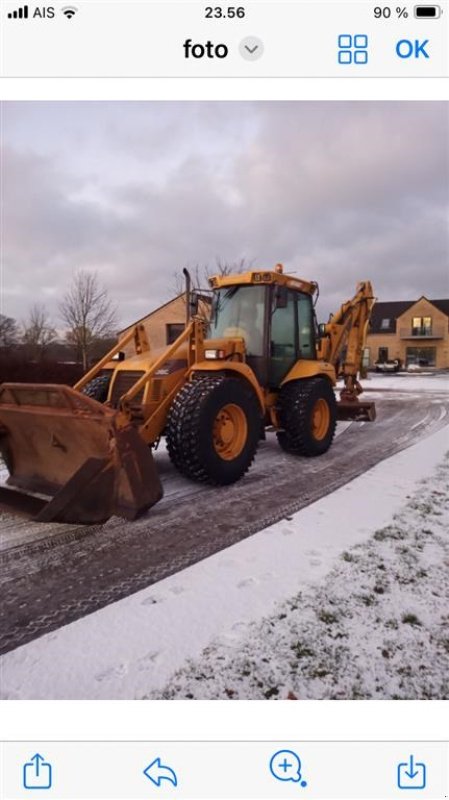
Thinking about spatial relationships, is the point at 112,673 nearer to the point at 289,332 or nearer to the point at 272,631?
the point at 272,631

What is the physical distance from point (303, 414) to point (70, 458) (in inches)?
129

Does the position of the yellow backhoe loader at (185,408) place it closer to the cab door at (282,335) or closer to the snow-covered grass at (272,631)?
the cab door at (282,335)

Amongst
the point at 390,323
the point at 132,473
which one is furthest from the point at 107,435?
the point at 390,323

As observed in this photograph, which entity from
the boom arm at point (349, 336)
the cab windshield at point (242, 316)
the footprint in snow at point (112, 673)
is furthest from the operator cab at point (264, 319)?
the footprint in snow at point (112, 673)

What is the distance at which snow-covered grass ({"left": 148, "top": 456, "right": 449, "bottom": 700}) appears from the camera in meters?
1.88

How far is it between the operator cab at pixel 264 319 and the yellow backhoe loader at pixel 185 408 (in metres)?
0.01

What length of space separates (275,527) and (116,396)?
261 centimetres

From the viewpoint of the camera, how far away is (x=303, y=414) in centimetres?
590

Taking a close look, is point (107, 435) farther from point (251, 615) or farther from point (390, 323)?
point (390, 323)

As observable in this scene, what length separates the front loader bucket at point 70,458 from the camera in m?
3.11
